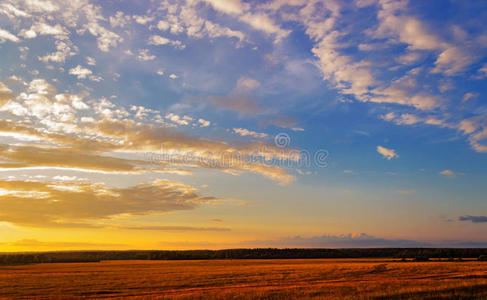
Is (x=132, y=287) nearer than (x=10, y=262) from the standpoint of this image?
Yes

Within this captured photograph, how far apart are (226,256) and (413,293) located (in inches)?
5000

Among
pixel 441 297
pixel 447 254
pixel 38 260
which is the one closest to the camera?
pixel 441 297

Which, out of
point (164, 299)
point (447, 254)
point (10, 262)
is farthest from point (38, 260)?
point (447, 254)

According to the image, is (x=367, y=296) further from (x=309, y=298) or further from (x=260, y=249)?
(x=260, y=249)

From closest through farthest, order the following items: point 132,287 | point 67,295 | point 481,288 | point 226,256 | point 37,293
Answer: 1. point 481,288
2. point 67,295
3. point 37,293
4. point 132,287
5. point 226,256

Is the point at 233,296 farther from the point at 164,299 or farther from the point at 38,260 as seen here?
the point at 38,260

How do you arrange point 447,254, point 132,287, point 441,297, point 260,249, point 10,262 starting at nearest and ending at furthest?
point 441,297 < point 132,287 < point 10,262 < point 447,254 < point 260,249

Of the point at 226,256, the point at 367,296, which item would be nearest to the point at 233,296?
the point at 367,296

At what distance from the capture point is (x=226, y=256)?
469 feet

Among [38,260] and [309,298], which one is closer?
[309,298]

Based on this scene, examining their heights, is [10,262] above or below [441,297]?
below

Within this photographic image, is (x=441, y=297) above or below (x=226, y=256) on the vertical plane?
above

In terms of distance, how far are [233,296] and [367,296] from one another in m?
9.10

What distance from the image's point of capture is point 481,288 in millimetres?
24328
